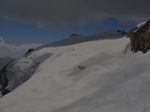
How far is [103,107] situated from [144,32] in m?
5.05

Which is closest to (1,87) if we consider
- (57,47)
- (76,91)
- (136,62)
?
(57,47)

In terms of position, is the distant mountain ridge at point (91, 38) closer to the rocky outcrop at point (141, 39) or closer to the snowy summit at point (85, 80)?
the snowy summit at point (85, 80)

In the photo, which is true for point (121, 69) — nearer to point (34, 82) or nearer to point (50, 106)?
point (50, 106)

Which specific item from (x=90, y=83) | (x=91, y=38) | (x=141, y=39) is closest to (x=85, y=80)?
(x=90, y=83)

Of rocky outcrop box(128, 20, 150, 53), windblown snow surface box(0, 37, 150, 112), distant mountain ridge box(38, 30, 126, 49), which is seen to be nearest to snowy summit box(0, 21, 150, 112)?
windblown snow surface box(0, 37, 150, 112)

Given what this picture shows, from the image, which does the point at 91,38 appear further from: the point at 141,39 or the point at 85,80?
the point at 85,80

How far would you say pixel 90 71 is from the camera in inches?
502

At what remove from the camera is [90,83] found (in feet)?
37.7

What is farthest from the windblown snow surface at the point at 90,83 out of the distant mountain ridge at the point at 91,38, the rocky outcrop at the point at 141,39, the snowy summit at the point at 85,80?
the distant mountain ridge at the point at 91,38

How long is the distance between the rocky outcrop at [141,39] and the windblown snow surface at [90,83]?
1.18ft

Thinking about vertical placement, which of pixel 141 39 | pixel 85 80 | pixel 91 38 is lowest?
pixel 85 80

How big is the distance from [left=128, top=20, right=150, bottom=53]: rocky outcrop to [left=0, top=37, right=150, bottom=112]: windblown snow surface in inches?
14.1

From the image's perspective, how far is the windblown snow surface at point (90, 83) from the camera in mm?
9500

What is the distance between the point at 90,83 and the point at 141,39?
3.11 m
